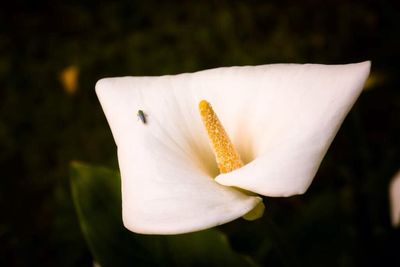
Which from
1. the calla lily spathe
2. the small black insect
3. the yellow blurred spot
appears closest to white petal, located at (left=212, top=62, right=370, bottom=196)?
the calla lily spathe

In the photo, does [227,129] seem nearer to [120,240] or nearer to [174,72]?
[120,240]

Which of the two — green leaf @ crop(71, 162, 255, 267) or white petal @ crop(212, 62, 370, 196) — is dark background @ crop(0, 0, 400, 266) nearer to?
green leaf @ crop(71, 162, 255, 267)

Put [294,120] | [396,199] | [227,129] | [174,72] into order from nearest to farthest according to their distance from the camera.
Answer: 1. [294,120]
2. [227,129]
3. [396,199]
4. [174,72]

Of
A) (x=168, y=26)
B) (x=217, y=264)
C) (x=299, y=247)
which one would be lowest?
(x=299, y=247)

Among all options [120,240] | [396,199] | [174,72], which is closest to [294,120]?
[120,240]

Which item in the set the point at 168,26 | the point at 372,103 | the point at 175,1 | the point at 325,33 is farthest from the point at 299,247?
the point at 175,1

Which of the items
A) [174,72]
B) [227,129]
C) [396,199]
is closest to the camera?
[227,129]

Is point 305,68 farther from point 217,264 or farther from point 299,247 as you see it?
point 299,247
